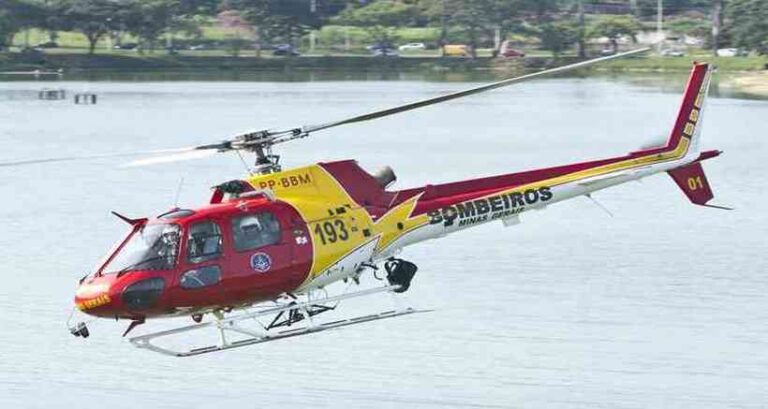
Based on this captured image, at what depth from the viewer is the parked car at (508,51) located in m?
134

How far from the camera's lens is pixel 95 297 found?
65.2ft

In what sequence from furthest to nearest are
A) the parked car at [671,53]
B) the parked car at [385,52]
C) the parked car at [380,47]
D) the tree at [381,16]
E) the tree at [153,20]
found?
the tree at [381,16], the parked car at [380,47], the tree at [153,20], the parked car at [385,52], the parked car at [671,53]

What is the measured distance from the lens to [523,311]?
2939 centimetres

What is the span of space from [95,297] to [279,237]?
2324 mm

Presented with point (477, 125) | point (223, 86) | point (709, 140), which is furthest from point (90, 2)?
point (709, 140)

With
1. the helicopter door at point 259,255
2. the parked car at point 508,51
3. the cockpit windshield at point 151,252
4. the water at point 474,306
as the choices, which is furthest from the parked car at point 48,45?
the cockpit windshield at point 151,252

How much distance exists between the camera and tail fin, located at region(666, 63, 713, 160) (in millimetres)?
25391

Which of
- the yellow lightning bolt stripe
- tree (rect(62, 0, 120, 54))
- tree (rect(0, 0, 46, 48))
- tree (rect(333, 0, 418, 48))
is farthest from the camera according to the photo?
tree (rect(333, 0, 418, 48))

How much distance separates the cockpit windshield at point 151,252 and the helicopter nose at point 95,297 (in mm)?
173

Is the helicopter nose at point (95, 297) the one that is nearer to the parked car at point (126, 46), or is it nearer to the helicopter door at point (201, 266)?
the helicopter door at point (201, 266)

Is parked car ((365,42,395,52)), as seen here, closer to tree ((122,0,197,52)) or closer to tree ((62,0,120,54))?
tree ((122,0,197,52))

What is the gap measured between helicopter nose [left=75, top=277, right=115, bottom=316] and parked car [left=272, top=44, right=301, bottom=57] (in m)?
114

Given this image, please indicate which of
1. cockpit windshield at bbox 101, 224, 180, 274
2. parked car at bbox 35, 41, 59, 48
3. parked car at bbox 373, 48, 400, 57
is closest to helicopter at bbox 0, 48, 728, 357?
cockpit windshield at bbox 101, 224, 180, 274

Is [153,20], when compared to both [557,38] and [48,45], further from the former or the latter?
[557,38]
